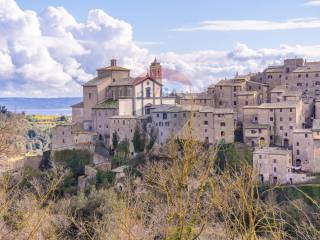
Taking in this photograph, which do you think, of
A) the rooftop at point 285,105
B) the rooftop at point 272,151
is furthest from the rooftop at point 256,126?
the rooftop at point 272,151

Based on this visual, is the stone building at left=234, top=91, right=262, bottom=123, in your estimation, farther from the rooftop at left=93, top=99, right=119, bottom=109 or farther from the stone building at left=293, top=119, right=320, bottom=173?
the rooftop at left=93, top=99, right=119, bottom=109

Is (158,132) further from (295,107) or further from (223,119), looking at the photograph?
(295,107)

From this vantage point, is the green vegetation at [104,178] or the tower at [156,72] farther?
the tower at [156,72]

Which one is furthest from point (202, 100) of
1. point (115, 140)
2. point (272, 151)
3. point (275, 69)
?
point (272, 151)

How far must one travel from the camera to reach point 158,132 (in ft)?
151

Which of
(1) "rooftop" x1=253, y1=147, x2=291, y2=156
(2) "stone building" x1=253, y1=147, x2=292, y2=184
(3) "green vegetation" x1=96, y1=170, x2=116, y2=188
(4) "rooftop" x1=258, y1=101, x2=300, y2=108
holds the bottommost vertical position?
Answer: (3) "green vegetation" x1=96, y1=170, x2=116, y2=188

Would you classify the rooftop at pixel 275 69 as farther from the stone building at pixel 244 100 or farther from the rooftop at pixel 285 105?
the rooftop at pixel 285 105

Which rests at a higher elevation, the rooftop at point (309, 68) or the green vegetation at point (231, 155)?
the rooftop at point (309, 68)

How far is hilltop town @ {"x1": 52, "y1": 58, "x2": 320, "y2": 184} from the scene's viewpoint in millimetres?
40938

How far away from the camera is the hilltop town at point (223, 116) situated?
4094cm

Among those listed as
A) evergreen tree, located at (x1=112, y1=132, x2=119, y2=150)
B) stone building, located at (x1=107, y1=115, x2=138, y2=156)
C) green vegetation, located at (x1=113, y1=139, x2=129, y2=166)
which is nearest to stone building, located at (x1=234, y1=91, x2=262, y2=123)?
stone building, located at (x1=107, y1=115, x2=138, y2=156)

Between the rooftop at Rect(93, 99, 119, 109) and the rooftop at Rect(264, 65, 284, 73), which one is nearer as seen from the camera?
the rooftop at Rect(93, 99, 119, 109)

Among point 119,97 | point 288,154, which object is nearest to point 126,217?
point 288,154

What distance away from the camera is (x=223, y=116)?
44.4 metres
